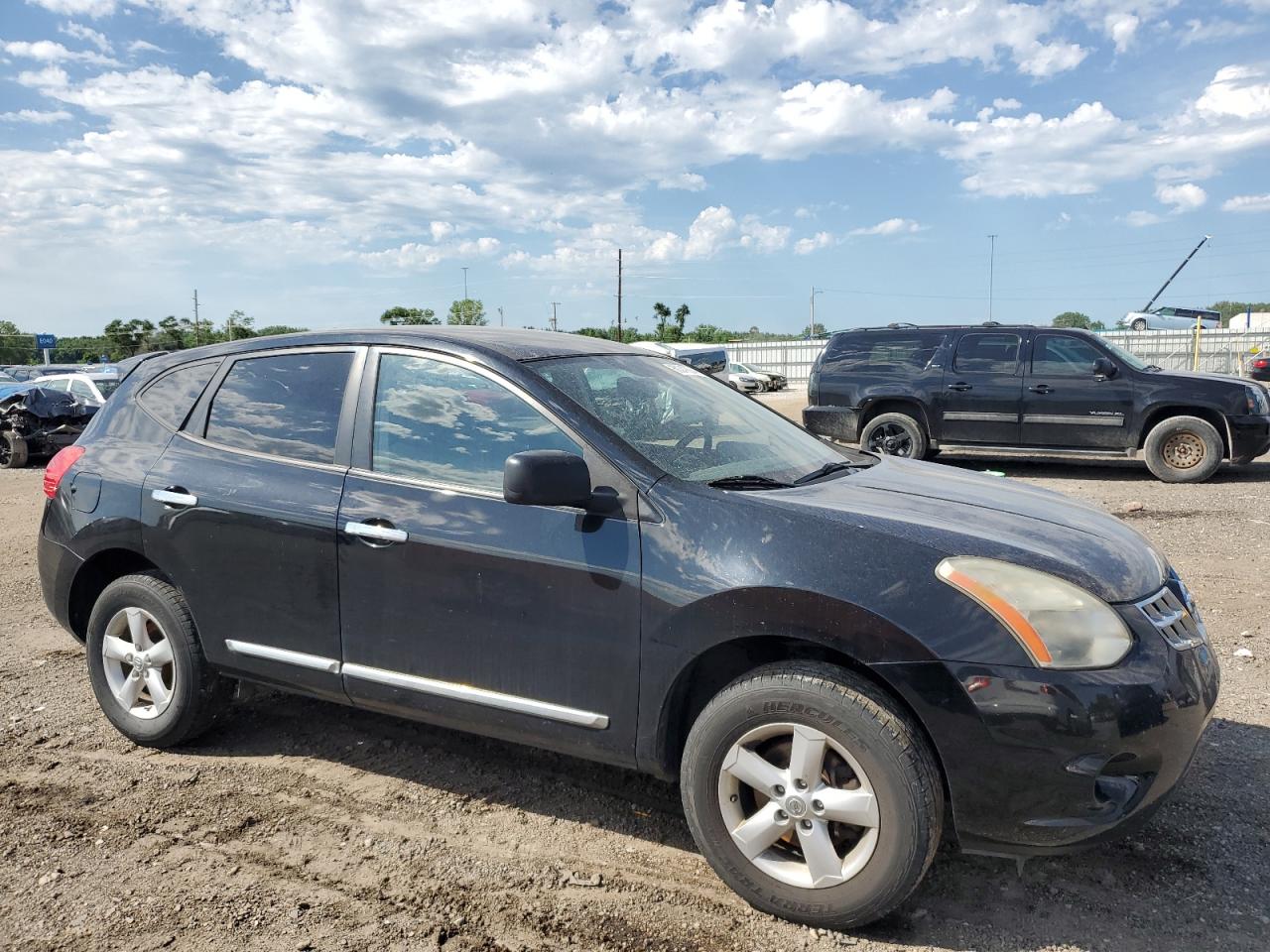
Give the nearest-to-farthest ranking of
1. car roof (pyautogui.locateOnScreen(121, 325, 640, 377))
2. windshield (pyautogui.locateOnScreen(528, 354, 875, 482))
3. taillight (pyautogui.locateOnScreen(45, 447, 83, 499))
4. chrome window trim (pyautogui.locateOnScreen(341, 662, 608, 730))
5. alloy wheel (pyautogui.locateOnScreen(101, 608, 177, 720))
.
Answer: chrome window trim (pyautogui.locateOnScreen(341, 662, 608, 730)) < windshield (pyautogui.locateOnScreen(528, 354, 875, 482)) < car roof (pyautogui.locateOnScreen(121, 325, 640, 377)) < alloy wheel (pyautogui.locateOnScreen(101, 608, 177, 720)) < taillight (pyautogui.locateOnScreen(45, 447, 83, 499))

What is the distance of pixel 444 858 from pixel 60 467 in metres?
2.59

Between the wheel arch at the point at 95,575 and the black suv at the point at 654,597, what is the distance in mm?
21

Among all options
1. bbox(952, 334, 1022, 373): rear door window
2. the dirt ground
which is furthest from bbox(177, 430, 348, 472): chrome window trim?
bbox(952, 334, 1022, 373): rear door window

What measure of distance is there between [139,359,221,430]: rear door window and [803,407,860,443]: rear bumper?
30.3 feet

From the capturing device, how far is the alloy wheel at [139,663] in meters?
3.98

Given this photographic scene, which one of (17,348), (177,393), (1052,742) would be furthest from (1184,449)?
(17,348)

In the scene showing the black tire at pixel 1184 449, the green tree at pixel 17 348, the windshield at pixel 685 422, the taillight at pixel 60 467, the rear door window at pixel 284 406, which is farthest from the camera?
the green tree at pixel 17 348

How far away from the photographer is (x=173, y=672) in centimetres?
396

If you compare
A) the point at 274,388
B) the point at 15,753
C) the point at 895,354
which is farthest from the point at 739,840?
the point at 895,354

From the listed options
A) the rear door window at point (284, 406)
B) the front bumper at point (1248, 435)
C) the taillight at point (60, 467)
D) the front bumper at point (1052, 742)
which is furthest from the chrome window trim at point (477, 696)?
the front bumper at point (1248, 435)

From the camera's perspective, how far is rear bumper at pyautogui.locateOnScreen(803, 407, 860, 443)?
12.4m

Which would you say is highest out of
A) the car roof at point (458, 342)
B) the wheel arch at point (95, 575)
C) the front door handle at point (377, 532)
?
the car roof at point (458, 342)

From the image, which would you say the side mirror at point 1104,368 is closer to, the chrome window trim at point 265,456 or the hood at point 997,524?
the hood at point 997,524

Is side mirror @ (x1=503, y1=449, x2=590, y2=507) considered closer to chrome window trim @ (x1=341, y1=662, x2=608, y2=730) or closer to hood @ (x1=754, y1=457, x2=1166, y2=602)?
hood @ (x1=754, y1=457, x2=1166, y2=602)
